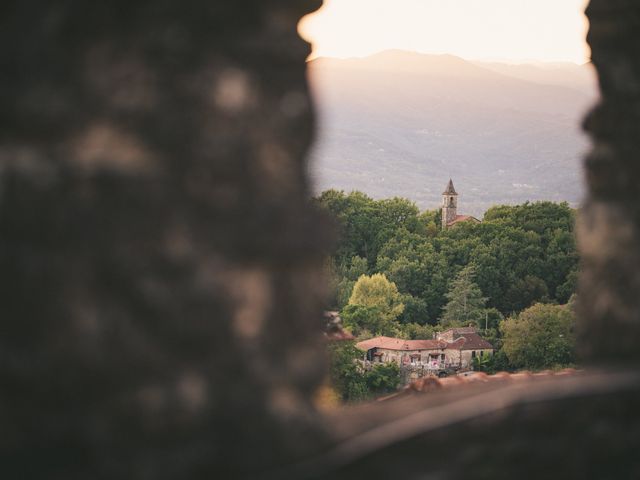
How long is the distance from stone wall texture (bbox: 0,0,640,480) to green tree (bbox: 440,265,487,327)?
55765 mm

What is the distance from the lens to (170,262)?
257cm

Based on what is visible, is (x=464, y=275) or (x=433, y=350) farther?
(x=464, y=275)

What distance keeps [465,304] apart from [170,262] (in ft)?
189

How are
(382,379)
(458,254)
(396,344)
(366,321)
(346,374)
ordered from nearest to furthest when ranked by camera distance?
(346,374) < (382,379) < (396,344) < (366,321) < (458,254)

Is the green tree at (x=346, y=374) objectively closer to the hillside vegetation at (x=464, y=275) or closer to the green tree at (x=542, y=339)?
the hillside vegetation at (x=464, y=275)

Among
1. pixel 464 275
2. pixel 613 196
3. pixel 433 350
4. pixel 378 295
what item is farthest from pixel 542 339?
pixel 613 196

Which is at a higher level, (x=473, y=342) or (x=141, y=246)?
(x=141, y=246)

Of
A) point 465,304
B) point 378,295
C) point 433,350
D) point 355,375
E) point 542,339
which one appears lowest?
point 355,375

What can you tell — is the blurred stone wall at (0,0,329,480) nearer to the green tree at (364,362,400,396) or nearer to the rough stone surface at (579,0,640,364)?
the rough stone surface at (579,0,640,364)

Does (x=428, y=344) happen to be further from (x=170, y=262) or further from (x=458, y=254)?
(x=170, y=262)

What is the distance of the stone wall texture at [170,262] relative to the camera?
2.48 meters

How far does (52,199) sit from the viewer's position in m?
2.47

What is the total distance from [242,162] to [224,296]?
15.0 inches

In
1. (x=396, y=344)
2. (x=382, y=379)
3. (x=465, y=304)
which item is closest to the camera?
(x=382, y=379)
